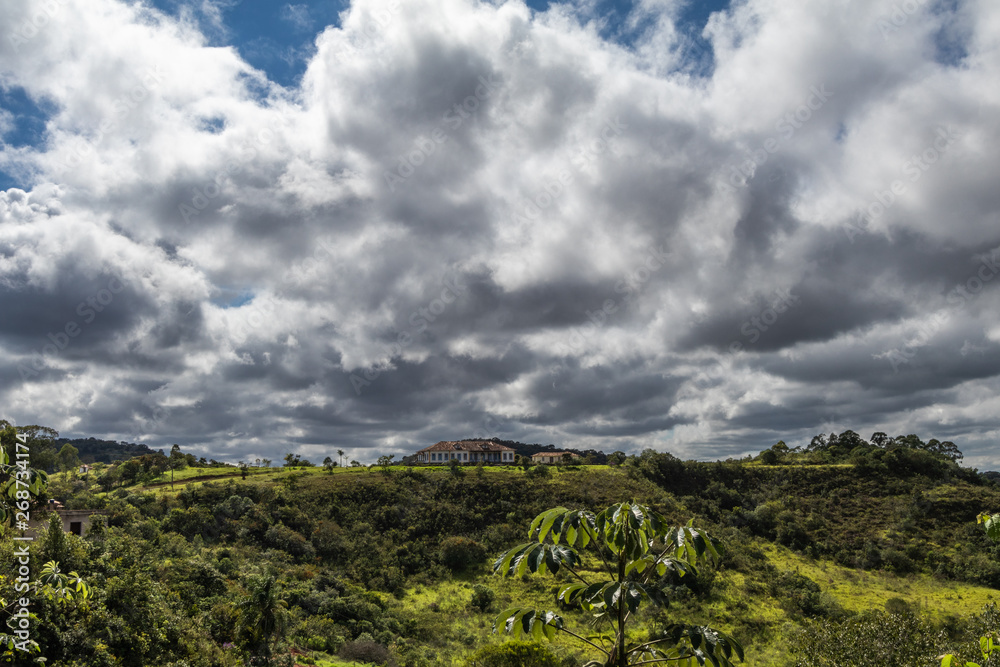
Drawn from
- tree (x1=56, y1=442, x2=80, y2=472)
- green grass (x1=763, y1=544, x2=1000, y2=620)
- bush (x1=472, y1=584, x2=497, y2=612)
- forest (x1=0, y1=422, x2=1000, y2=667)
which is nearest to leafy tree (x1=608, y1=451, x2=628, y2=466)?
forest (x1=0, y1=422, x2=1000, y2=667)

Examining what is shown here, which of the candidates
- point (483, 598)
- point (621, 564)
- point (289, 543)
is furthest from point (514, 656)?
point (289, 543)

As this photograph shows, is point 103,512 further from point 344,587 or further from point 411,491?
point 411,491

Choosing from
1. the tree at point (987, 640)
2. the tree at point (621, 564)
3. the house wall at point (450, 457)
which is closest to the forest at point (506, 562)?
the tree at point (621, 564)

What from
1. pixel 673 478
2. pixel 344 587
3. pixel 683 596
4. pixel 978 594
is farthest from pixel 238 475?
pixel 978 594

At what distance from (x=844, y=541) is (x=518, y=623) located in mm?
78038

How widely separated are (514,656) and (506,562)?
28.5 metres

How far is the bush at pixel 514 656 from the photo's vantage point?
29203 mm

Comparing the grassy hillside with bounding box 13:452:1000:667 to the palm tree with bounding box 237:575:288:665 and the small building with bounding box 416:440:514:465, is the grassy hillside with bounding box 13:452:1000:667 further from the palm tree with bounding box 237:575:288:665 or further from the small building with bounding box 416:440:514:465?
the small building with bounding box 416:440:514:465

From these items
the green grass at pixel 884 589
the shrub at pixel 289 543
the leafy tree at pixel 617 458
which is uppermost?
the leafy tree at pixel 617 458

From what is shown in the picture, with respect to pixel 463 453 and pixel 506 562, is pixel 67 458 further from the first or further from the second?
pixel 506 562

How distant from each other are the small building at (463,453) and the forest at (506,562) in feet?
112

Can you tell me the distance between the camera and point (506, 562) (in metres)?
5.05

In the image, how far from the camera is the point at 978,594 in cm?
5403

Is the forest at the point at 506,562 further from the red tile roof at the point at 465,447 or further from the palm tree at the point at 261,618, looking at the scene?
the red tile roof at the point at 465,447
